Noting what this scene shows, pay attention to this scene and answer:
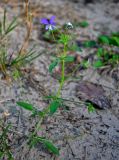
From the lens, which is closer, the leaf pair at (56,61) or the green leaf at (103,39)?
the leaf pair at (56,61)

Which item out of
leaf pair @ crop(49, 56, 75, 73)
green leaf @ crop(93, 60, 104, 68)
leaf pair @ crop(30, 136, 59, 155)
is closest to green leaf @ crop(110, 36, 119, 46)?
green leaf @ crop(93, 60, 104, 68)

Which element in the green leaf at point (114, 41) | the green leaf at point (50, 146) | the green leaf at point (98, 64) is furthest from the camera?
the green leaf at point (114, 41)

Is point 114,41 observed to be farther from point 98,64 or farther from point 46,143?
point 46,143

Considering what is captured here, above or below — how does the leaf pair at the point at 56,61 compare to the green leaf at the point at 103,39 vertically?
above

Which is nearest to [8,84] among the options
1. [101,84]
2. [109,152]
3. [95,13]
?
→ [101,84]

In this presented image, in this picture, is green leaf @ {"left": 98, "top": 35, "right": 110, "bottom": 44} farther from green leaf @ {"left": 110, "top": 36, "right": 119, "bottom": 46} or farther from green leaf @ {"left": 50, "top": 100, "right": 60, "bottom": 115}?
green leaf @ {"left": 50, "top": 100, "right": 60, "bottom": 115}

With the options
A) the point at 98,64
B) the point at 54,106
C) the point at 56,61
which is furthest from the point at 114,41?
the point at 54,106

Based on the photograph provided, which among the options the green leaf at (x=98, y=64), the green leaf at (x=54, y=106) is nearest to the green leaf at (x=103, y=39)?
the green leaf at (x=98, y=64)

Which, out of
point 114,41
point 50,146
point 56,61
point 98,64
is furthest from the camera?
point 114,41

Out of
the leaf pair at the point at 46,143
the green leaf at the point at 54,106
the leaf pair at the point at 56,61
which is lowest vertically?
the leaf pair at the point at 46,143

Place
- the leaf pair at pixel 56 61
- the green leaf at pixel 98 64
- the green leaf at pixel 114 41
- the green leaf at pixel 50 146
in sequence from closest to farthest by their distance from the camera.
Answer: the green leaf at pixel 50 146, the leaf pair at pixel 56 61, the green leaf at pixel 98 64, the green leaf at pixel 114 41

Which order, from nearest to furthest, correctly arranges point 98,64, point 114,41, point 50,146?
1. point 50,146
2. point 98,64
3. point 114,41

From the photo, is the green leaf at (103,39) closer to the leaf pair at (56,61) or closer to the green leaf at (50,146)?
the leaf pair at (56,61)
